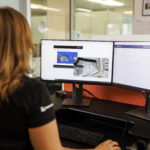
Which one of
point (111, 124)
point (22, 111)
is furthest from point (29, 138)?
point (111, 124)

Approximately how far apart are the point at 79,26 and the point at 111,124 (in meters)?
3.18

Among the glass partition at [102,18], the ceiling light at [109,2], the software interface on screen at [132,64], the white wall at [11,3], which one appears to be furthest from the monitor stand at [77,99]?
the ceiling light at [109,2]

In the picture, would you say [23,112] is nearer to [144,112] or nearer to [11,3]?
[144,112]

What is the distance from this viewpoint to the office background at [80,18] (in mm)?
3374

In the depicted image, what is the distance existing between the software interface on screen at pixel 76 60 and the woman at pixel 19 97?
75 centimetres

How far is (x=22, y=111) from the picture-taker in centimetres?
76

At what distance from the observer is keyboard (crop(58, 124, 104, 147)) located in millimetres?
1139

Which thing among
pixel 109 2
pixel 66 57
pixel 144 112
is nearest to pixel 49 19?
pixel 109 2

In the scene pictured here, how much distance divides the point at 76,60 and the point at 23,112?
83 centimetres

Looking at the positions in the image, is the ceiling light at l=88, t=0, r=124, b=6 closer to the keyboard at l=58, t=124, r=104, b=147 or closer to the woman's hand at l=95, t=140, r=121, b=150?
the keyboard at l=58, t=124, r=104, b=147

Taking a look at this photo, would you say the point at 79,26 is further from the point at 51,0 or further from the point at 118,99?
the point at 118,99

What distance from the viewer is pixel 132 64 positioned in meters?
1.37

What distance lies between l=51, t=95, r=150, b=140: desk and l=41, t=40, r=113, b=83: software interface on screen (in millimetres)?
168

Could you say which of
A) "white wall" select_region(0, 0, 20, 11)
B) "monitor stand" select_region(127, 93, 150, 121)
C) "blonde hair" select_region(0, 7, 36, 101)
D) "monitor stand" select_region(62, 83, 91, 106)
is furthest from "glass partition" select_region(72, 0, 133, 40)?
"blonde hair" select_region(0, 7, 36, 101)
